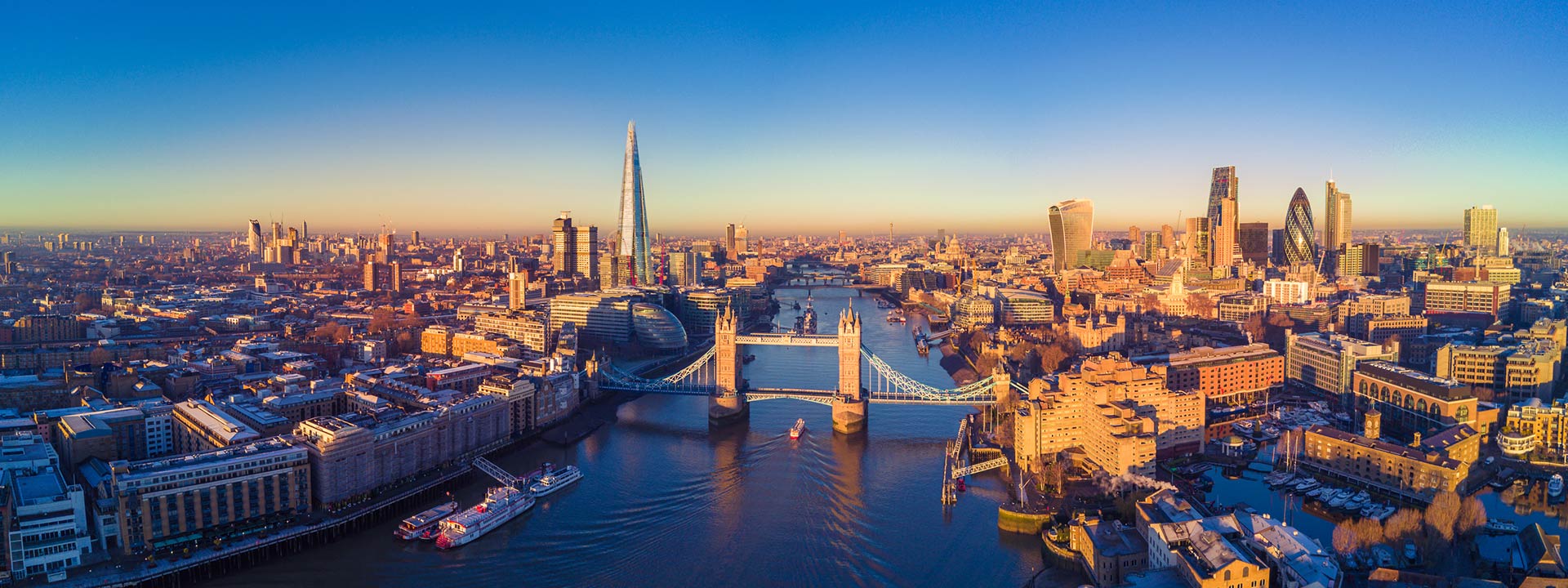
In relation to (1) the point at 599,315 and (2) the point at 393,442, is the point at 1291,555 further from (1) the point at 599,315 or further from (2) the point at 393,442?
(1) the point at 599,315

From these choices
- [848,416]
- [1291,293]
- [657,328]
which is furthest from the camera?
[1291,293]

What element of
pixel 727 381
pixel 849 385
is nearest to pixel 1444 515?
pixel 849 385

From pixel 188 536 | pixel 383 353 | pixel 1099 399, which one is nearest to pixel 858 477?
pixel 1099 399

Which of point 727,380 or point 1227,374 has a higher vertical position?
point 727,380

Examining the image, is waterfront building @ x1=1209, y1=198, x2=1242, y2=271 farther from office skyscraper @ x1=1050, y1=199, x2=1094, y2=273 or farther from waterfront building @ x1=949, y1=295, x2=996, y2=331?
waterfront building @ x1=949, y1=295, x2=996, y2=331

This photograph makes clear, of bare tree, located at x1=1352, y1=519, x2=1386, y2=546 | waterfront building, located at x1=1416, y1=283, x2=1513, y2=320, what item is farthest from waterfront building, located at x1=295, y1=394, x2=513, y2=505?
waterfront building, located at x1=1416, y1=283, x2=1513, y2=320

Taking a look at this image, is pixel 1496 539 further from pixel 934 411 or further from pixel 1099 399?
pixel 934 411
